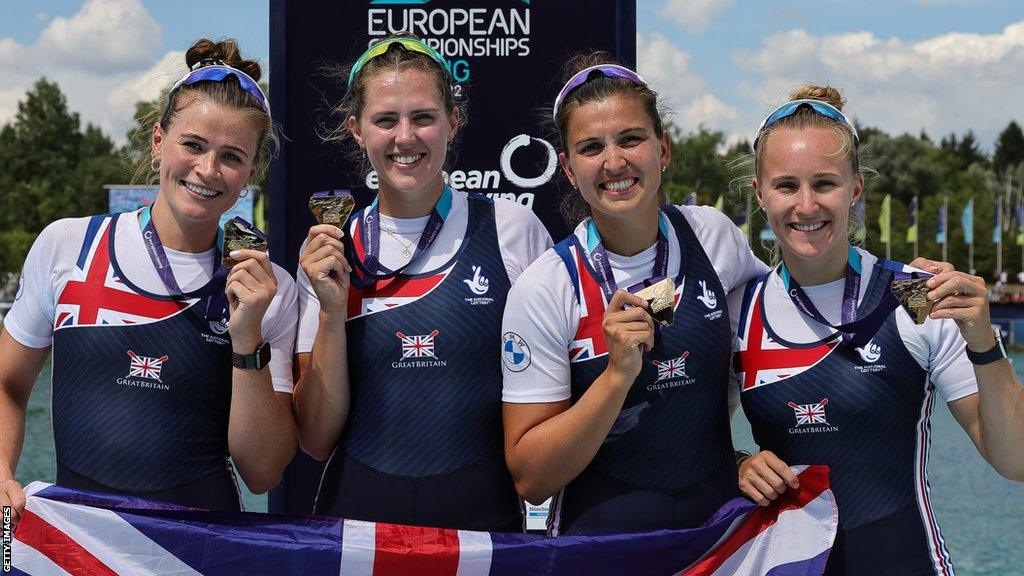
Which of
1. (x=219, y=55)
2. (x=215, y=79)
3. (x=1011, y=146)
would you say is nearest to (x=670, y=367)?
(x=215, y=79)

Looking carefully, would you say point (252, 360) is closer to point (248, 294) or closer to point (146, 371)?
point (248, 294)

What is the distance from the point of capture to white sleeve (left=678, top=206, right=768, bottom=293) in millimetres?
3357

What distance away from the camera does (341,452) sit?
11.0ft

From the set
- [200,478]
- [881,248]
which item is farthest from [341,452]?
[881,248]

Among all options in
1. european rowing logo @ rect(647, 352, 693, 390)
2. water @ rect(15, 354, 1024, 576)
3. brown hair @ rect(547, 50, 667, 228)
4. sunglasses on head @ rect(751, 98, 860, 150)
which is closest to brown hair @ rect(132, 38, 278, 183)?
brown hair @ rect(547, 50, 667, 228)

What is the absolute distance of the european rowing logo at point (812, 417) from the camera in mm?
3082

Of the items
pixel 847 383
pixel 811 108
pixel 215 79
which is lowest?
pixel 847 383

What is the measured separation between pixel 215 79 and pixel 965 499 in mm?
12933

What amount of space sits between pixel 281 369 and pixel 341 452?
0.34 m

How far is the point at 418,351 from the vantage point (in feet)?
10.7

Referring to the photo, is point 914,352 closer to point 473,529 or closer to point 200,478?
point 473,529

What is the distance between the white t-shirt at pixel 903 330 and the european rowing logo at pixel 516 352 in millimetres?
712

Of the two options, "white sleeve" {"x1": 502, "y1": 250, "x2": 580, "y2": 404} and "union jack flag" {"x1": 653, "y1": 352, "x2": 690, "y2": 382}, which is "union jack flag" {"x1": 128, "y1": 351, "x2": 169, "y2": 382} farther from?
"union jack flag" {"x1": 653, "y1": 352, "x2": 690, "y2": 382}

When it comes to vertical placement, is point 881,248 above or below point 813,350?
above
